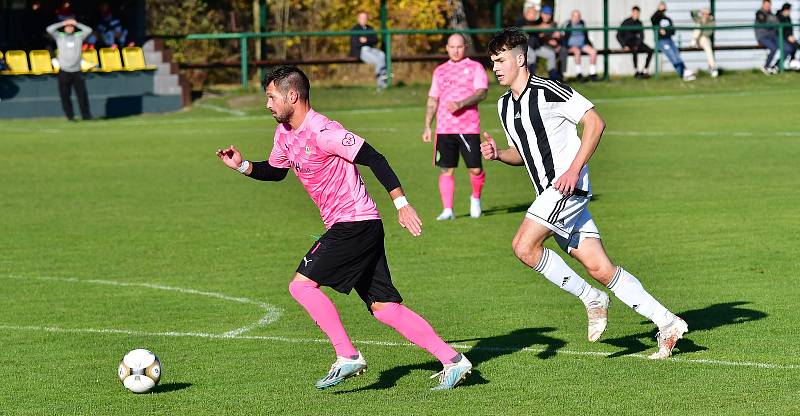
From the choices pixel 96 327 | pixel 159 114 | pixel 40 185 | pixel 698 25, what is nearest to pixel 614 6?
pixel 698 25

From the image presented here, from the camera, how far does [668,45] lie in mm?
39250

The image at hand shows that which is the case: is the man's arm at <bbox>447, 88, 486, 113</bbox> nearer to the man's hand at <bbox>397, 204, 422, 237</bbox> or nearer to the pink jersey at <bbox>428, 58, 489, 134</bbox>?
the pink jersey at <bbox>428, 58, 489, 134</bbox>

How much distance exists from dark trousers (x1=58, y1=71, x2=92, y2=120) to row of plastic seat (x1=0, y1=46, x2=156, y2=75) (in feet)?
2.72

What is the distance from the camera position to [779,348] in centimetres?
934

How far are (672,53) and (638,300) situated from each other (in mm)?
31137

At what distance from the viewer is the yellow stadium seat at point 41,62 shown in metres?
32.7

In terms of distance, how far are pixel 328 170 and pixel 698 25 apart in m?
33.5

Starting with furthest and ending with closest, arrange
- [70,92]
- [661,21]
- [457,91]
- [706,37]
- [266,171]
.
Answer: [706,37] → [661,21] → [70,92] → [457,91] → [266,171]

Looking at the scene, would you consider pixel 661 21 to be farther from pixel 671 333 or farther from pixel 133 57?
pixel 671 333

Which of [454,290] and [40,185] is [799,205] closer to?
[454,290]

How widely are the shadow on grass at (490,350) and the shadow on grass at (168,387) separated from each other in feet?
3.34

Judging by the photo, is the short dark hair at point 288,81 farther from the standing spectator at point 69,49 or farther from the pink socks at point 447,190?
the standing spectator at point 69,49

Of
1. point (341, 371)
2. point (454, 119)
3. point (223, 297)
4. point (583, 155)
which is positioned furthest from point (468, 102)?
point (341, 371)

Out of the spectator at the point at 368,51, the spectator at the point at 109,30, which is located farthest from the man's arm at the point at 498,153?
the spectator at the point at 368,51
